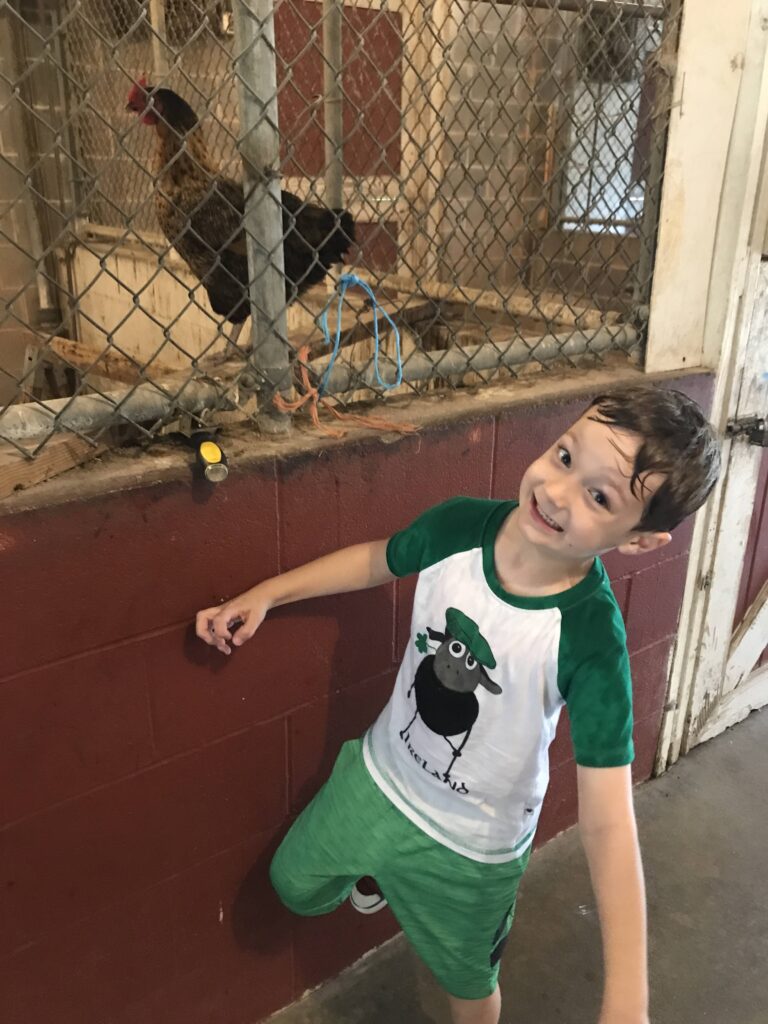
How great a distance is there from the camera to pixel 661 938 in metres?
1.82

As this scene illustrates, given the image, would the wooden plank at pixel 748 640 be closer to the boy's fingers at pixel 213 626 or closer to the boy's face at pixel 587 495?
the boy's face at pixel 587 495

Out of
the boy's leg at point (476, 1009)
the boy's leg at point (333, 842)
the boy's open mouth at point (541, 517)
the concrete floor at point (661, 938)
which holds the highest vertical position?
the boy's open mouth at point (541, 517)

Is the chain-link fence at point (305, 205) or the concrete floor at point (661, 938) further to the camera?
the concrete floor at point (661, 938)

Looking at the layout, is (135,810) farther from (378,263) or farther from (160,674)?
(378,263)

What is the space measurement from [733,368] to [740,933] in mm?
1264

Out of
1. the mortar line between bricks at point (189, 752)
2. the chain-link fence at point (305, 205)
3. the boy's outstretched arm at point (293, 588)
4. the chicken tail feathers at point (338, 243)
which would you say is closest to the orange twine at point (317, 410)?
the chain-link fence at point (305, 205)

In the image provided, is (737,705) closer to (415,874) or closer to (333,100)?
(415,874)

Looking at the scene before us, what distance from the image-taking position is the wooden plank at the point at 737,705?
2.40 m

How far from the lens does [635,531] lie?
3.41 ft

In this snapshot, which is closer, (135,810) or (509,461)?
(135,810)

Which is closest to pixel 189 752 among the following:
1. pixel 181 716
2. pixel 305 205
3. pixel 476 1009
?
pixel 181 716

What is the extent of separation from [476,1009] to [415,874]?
11.9 inches

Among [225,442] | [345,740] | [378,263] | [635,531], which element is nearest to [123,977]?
[345,740]

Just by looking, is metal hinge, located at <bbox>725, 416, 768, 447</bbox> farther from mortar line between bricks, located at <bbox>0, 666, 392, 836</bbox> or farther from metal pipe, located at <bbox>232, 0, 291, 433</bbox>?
metal pipe, located at <bbox>232, 0, 291, 433</bbox>
